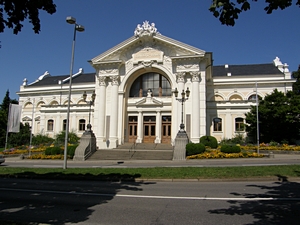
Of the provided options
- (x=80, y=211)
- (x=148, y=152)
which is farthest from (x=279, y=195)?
(x=148, y=152)

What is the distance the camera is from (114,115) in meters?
37.1

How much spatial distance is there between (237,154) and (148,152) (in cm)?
947

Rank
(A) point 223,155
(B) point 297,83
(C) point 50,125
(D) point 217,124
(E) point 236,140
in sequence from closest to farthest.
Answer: (A) point 223,155, (E) point 236,140, (D) point 217,124, (C) point 50,125, (B) point 297,83

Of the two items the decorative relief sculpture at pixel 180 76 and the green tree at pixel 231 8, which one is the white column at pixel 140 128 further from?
the green tree at pixel 231 8

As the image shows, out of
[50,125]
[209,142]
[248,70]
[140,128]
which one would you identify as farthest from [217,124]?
[50,125]

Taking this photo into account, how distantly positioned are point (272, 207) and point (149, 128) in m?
31.0

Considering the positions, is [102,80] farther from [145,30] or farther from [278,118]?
[278,118]

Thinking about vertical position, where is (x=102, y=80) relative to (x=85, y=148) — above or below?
above

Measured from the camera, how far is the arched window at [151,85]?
38.4m

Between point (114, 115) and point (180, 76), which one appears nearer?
point (180, 76)

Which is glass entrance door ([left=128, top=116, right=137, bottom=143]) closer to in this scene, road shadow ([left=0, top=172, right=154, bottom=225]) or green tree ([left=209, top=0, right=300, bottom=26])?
road shadow ([left=0, top=172, right=154, bottom=225])

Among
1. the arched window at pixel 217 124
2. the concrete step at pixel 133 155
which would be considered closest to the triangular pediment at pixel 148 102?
the arched window at pixel 217 124

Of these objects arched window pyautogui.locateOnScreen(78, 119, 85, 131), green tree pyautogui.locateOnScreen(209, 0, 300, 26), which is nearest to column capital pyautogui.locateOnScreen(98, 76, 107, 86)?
arched window pyautogui.locateOnScreen(78, 119, 85, 131)

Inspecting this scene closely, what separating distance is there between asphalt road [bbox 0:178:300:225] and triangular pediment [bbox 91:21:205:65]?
27.5m
